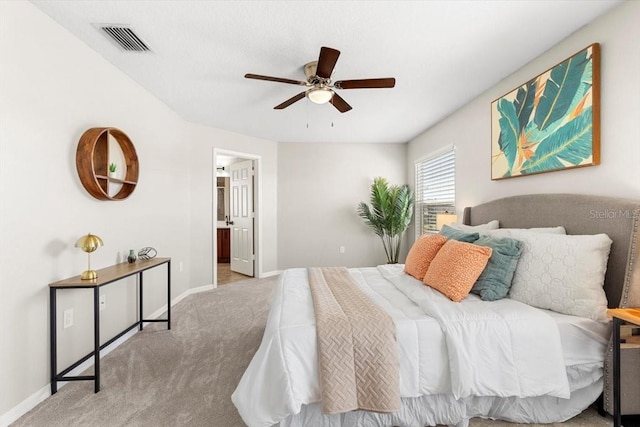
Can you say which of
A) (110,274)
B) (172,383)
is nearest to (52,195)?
(110,274)

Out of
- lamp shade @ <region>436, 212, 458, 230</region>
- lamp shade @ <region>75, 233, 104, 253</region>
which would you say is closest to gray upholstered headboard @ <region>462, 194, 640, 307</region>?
lamp shade @ <region>436, 212, 458, 230</region>

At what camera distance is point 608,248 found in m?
1.66

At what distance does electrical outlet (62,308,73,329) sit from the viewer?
6.72 feet

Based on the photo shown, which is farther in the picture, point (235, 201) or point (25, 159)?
point (235, 201)

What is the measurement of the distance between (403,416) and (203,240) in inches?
142

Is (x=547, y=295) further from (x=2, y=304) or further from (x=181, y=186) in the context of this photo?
(x=181, y=186)

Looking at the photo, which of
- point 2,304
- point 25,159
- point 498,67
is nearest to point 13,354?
point 2,304

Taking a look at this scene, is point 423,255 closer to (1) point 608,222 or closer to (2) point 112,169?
(1) point 608,222

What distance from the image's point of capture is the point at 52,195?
1.96 metres

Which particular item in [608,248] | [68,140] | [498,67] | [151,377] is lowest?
[151,377]

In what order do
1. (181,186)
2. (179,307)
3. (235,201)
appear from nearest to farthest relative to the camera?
(179,307) → (181,186) → (235,201)

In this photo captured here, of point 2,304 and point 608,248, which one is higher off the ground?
point 608,248

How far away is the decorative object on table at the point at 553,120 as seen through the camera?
1.90 metres

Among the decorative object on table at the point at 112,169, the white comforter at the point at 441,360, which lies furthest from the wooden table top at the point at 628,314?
the decorative object on table at the point at 112,169
